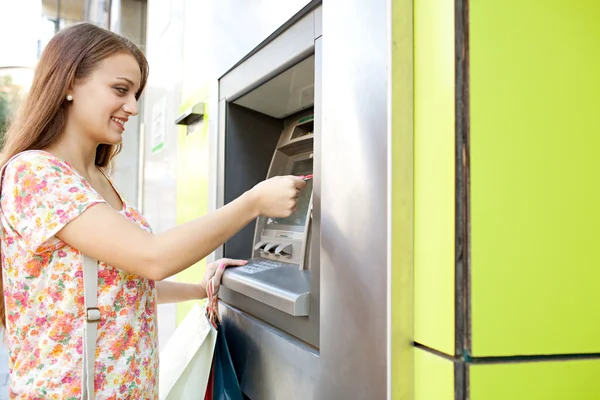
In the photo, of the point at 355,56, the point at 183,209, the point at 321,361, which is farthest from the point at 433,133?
the point at 183,209

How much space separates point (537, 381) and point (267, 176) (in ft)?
3.92

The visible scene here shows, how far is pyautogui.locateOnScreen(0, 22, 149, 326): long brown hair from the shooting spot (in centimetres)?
A: 110

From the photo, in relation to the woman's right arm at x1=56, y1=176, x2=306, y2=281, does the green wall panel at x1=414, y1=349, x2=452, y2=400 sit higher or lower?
lower

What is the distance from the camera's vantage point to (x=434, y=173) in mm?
776

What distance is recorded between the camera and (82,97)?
3.72 feet

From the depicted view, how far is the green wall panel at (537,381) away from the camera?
0.73 metres

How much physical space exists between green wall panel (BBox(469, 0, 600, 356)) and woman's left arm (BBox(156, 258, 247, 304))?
0.98 metres

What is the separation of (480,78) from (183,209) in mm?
1883

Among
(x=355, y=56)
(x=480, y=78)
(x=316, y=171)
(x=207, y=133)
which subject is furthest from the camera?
(x=207, y=133)

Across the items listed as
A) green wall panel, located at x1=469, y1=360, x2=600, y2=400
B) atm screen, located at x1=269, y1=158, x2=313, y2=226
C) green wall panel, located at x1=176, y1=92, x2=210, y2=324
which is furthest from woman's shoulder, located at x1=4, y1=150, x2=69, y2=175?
green wall panel, located at x1=176, y1=92, x2=210, y2=324

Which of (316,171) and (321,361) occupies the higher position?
(316,171)

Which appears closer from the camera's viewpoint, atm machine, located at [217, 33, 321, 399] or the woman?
the woman

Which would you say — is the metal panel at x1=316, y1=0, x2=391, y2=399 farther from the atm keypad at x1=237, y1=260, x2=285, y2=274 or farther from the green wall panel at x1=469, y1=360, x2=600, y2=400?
the atm keypad at x1=237, y1=260, x2=285, y2=274

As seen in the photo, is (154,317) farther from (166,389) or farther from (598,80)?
(598,80)
